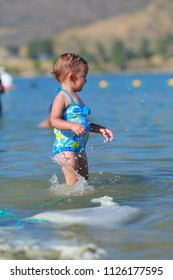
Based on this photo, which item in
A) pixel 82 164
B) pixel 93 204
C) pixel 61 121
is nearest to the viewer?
pixel 93 204

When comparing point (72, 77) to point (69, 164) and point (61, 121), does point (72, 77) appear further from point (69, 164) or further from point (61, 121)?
point (69, 164)

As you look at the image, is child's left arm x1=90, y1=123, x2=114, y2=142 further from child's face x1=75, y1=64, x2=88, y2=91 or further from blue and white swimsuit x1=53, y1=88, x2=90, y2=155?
child's face x1=75, y1=64, x2=88, y2=91

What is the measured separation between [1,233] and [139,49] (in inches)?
5161

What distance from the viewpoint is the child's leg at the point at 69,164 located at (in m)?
5.81

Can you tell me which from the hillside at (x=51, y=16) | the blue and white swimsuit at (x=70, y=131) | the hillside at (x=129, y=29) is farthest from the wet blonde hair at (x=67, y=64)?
the hillside at (x=51, y=16)

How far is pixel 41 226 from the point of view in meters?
4.61

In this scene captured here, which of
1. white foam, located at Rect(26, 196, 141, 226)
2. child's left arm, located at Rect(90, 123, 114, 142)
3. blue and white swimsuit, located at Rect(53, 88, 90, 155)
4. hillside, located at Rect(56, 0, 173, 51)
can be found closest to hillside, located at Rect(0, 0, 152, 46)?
hillside, located at Rect(56, 0, 173, 51)

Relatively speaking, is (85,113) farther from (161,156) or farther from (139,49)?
(139,49)

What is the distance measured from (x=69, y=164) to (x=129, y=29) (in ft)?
484

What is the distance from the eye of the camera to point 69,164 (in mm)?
5805

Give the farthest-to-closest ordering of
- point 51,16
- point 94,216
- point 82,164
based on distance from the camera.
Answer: point 51,16 < point 82,164 < point 94,216

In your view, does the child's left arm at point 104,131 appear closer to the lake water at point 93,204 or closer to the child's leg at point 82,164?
the child's leg at point 82,164

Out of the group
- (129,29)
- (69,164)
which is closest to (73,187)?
(69,164)

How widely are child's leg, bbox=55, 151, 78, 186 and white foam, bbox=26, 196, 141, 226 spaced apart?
0.82m
